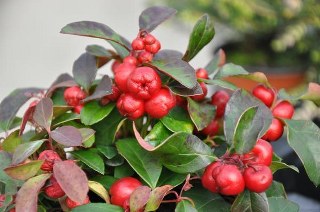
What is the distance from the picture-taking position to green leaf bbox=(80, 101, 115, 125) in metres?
0.57

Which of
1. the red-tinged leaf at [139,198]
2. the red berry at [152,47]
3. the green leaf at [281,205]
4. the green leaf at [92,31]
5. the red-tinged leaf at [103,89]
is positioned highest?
the green leaf at [92,31]

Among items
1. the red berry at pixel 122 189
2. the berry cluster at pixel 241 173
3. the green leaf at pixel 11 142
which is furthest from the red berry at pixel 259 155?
the green leaf at pixel 11 142

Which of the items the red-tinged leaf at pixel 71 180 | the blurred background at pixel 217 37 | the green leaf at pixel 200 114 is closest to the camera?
the red-tinged leaf at pixel 71 180

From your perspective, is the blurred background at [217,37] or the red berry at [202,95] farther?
the blurred background at [217,37]

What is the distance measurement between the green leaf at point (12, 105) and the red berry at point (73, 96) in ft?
0.16

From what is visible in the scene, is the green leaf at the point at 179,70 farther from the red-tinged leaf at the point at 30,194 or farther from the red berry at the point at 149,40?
the red-tinged leaf at the point at 30,194

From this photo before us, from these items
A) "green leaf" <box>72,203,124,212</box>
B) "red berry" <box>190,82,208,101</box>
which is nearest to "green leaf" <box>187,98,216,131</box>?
"red berry" <box>190,82,208,101</box>

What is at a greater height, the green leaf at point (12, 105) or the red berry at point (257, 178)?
the green leaf at point (12, 105)

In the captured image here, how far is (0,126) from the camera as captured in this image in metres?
0.62

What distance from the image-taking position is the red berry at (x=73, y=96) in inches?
23.9

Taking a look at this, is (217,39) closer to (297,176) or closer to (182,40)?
(182,40)

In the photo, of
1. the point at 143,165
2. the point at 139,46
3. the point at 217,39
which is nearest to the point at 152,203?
the point at 143,165

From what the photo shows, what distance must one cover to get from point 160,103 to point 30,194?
146 mm

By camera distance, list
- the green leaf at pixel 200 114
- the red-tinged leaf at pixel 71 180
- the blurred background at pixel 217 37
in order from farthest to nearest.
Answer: the blurred background at pixel 217 37 < the green leaf at pixel 200 114 < the red-tinged leaf at pixel 71 180
